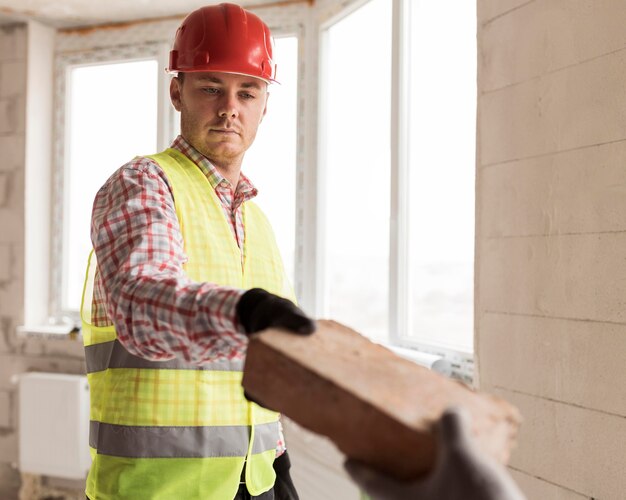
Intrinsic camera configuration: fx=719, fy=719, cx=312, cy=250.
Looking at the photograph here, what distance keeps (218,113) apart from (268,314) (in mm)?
756

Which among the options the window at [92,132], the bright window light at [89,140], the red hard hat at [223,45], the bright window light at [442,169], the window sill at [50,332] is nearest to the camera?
the red hard hat at [223,45]

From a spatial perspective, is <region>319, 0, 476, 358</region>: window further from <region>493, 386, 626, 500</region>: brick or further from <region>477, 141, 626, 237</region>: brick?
<region>493, 386, 626, 500</region>: brick

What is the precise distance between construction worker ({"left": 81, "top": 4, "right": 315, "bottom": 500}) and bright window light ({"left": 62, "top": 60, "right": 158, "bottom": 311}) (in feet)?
9.20

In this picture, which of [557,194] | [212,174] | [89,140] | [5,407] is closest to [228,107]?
[212,174]

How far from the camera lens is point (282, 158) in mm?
3754

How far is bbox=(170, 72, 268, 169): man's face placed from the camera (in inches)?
57.3

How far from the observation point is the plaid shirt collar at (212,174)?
57.0 inches

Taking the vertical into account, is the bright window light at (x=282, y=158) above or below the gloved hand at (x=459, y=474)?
above

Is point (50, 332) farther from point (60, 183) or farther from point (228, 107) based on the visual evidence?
point (228, 107)

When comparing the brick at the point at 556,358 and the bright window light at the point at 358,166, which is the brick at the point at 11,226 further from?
the brick at the point at 556,358

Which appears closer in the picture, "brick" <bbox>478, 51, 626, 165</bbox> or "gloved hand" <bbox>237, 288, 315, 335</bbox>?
"gloved hand" <bbox>237, 288, 315, 335</bbox>

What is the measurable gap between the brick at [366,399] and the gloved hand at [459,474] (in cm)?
2

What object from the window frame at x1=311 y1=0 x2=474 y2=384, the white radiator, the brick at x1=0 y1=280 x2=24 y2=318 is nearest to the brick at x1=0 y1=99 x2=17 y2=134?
the brick at x1=0 y1=280 x2=24 y2=318

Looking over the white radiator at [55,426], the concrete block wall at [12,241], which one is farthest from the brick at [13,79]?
the white radiator at [55,426]
